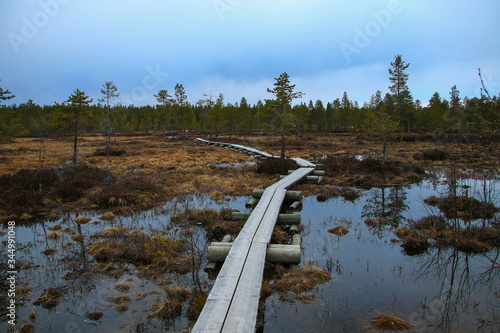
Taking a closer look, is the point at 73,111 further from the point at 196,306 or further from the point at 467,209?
the point at 467,209

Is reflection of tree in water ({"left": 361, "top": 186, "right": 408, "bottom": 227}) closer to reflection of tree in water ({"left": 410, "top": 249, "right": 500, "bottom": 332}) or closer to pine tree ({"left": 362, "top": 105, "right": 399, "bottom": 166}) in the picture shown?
reflection of tree in water ({"left": 410, "top": 249, "right": 500, "bottom": 332})

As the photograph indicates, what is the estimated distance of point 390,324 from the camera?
468 centimetres

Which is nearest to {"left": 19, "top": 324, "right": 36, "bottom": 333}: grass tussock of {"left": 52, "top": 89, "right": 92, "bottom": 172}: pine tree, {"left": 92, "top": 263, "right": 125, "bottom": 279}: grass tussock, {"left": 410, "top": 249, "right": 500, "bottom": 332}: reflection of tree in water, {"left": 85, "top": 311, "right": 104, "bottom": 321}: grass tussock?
{"left": 85, "top": 311, "right": 104, "bottom": 321}: grass tussock

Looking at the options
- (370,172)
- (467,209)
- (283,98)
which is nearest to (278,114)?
(283,98)

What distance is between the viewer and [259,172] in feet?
64.9

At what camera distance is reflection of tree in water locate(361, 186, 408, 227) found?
A: 10.3 metres

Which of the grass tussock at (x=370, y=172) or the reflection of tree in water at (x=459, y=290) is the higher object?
the grass tussock at (x=370, y=172)

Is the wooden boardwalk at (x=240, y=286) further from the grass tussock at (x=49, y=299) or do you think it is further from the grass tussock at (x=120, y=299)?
the grass tussock at (x=49, y=299)

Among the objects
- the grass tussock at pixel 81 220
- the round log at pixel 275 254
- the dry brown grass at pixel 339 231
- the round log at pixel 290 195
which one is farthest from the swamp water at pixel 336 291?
the round log at pixel 290 195

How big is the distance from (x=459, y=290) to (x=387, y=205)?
636cm

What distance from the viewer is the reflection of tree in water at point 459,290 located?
4812mm

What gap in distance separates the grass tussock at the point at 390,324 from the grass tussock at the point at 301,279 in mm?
1354

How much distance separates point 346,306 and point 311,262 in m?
1.78

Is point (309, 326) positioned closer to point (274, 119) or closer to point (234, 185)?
point (234, 185)
